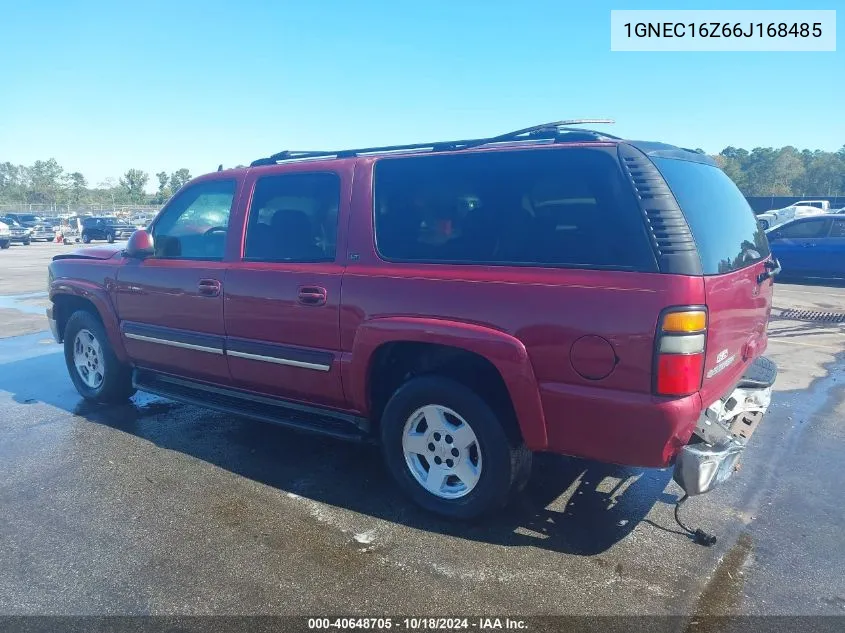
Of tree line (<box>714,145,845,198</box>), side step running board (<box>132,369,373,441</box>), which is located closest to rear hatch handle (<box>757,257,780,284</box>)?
side step running board (<box>132,369,373,441</box>)

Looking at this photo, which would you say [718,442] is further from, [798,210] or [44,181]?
[44,181]

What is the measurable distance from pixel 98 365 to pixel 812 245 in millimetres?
14245

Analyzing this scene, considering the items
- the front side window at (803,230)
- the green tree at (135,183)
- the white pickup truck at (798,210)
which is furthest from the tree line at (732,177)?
the front side window at (803,230)

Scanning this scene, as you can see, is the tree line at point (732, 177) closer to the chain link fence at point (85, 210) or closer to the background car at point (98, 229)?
the chain link fence at point (85, 210)

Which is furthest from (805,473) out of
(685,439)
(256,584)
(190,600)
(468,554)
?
(190,600)

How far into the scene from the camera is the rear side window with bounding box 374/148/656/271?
2.91m

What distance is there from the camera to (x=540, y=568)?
3.04m

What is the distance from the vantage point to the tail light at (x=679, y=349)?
271cm

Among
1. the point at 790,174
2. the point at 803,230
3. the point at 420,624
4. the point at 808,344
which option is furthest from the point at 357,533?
the point at 790,174

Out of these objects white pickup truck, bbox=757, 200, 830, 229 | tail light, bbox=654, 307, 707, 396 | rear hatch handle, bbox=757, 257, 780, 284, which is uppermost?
rear hatch handle, bbox=757, 257, 780, 284

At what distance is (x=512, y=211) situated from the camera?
10.6 ft

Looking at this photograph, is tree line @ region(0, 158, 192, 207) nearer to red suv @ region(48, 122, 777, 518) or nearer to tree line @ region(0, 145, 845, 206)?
tree line @ region(0, 145, 845, 206)

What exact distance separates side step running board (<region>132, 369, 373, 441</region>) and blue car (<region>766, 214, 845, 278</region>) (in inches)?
494

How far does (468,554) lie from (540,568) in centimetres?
37
